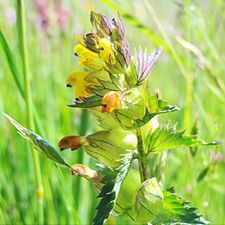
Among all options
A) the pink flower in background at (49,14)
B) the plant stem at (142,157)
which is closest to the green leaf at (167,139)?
the plant stem at (142,157)

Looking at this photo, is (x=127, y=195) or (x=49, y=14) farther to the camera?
(x=49, y=14)

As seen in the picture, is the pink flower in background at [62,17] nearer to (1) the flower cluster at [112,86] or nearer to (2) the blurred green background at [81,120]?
(2) the blurred green background at [81,120]

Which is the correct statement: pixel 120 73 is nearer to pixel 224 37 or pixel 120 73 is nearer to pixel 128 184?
pixel 128 184

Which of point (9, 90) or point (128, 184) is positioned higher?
point (9, 90)

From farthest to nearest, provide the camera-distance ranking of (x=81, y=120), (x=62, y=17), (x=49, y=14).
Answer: (x=62, y=17) → (x=49, y=14) → (x=81, y=120)

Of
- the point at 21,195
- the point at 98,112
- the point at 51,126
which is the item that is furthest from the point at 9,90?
the point at 98,112

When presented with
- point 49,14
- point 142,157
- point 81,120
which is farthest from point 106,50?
point 49,14

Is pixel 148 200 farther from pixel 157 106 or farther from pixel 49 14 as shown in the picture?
pixel 49 14
